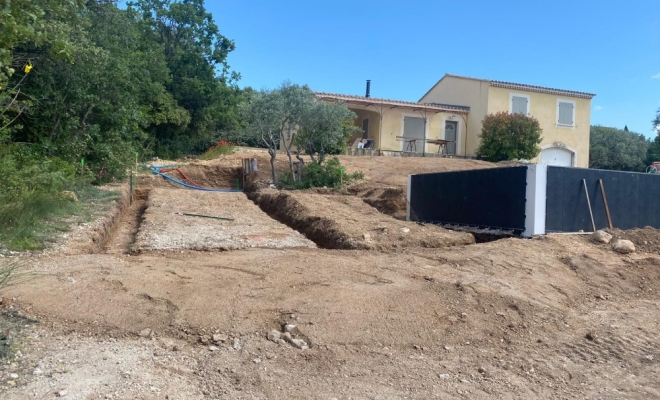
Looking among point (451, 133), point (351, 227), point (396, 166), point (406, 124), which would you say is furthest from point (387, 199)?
point (451, 133)

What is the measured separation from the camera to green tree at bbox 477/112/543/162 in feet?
80.4

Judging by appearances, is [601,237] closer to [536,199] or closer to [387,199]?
[536,199]

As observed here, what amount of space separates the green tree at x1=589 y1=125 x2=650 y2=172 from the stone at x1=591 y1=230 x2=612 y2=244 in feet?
99.5

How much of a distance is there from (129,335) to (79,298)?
94 centimetres

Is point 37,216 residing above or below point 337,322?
above

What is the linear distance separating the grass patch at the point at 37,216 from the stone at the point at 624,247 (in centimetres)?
854

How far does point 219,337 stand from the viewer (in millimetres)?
4285

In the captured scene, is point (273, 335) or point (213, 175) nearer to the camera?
point (273, 335)

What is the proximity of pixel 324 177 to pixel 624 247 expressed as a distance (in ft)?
36.0

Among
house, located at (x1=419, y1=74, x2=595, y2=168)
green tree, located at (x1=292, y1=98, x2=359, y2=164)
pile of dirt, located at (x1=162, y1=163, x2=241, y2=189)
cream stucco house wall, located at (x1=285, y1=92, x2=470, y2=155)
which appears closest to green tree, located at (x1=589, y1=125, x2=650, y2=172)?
house, located at (x1=419, y1=74, x2=595, y2=168)

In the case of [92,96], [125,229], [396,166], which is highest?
[92,96]

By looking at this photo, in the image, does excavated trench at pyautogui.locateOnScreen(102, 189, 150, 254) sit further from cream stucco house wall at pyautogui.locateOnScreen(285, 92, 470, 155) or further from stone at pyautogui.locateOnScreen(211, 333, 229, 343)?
cream stucco house wall at pyautogui.locateOnScreen(285, 92, 470, 155)

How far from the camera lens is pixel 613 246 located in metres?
8.49

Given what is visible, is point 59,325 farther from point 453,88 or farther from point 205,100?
point 453,88
